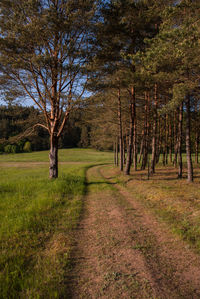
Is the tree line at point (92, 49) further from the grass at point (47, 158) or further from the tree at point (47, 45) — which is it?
the grass at point (47, 158)

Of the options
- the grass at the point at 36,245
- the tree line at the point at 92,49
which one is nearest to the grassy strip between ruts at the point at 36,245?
the grass at the point at 36,245

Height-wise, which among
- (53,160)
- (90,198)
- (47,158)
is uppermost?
(53,160)

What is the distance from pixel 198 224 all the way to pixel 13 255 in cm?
509

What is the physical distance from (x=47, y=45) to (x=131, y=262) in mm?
12316

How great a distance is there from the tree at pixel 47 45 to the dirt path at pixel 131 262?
→ 8.42 metres

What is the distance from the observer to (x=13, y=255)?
11.9 feet

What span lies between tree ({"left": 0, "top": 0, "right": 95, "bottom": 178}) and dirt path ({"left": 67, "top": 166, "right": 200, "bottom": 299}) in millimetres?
8416

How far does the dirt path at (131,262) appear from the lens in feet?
9.06

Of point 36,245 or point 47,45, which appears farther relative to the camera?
point 47,45

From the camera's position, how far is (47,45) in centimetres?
1079

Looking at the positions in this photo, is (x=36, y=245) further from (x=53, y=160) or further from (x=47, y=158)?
(x=47, y=158)

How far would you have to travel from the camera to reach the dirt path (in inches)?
109

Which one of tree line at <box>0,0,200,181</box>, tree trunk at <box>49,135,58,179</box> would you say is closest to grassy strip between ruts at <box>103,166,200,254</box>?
tree line at <box>0,0,200,181</box>

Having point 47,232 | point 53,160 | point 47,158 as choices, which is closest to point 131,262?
point 47,232
